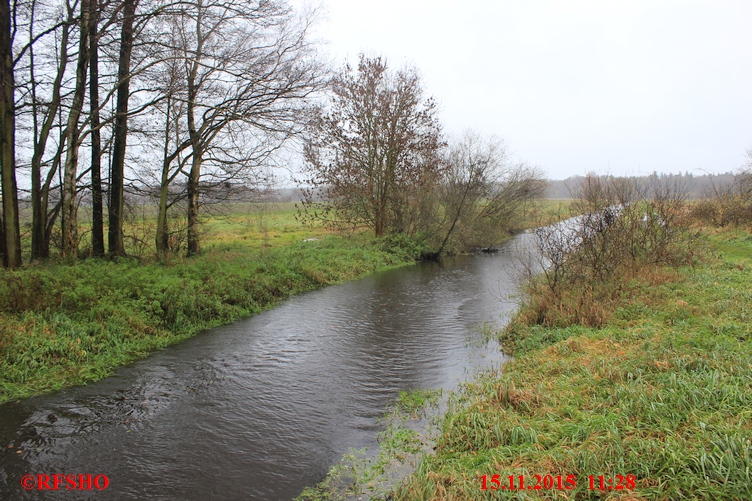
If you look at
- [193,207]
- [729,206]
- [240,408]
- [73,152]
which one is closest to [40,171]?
[73,152]

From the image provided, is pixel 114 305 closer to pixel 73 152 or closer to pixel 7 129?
pixel 7 129

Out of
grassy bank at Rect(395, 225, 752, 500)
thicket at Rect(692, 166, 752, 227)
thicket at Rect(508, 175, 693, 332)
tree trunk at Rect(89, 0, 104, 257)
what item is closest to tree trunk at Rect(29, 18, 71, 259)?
tree trunk at Rect(89, 0, 104, 257)


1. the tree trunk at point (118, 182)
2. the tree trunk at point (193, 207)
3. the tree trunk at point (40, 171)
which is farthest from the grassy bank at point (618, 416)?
the tree trunk at point (193, 207)

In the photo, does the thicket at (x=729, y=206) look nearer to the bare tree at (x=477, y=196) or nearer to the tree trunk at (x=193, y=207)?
the bare tree at (x=477, y=196)

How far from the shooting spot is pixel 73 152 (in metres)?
12.4

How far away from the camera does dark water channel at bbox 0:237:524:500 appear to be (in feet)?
16.6

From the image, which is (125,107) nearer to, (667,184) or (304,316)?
(304,316)

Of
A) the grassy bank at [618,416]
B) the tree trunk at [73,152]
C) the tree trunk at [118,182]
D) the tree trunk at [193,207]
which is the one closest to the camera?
the grassy bank at [618,416]

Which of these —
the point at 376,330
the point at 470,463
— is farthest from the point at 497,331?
the point at 470,463

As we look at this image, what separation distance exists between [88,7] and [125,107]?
3.84 metres

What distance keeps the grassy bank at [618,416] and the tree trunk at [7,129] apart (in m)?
11.1

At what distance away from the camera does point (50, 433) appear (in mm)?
5824

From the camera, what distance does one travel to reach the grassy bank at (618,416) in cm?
371

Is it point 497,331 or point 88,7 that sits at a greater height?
point 88,7
